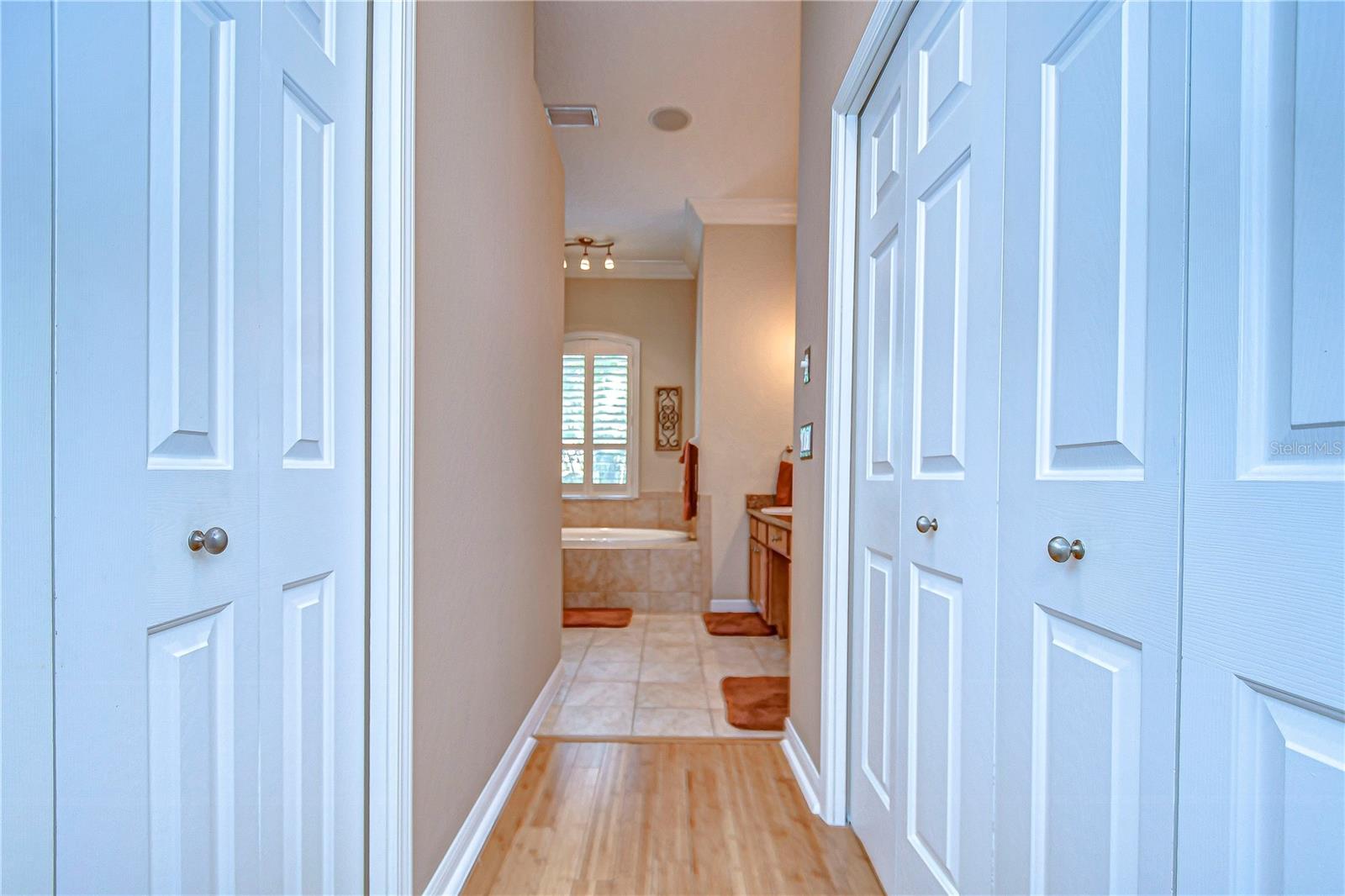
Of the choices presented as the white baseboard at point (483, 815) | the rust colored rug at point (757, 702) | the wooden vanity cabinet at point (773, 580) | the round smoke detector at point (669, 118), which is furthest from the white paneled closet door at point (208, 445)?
the wooden vanity cabinet at point (773, 580)

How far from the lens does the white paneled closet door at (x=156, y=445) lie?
61cm

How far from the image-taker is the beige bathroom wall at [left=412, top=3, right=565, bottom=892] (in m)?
1.34

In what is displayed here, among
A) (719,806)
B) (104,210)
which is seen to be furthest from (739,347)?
(104,210)

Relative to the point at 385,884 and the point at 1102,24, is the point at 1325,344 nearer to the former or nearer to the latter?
the point at 1102,24

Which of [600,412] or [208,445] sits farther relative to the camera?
[600,412]

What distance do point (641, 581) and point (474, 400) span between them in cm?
333

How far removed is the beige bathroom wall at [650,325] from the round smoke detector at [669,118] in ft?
8.49

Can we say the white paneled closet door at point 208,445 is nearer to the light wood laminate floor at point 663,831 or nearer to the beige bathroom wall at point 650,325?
the light wood laminate floor at point 663,831

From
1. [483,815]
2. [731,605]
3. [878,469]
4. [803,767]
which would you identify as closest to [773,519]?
[731,605]

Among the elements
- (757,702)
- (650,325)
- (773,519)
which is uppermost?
(650,325)

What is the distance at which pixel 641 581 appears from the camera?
4785mm

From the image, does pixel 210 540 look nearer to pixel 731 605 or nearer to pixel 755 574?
pixel 755 574

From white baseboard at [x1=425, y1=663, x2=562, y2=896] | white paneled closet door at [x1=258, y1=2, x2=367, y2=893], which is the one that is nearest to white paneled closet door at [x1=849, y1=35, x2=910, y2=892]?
white baseboard at [x1=425, y1=663, x2=562, y2=896]

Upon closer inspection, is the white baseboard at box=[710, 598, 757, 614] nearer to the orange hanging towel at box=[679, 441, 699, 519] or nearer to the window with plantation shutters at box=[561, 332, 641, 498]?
the orange hanging towel at box=[679, 441, 699, 519]
